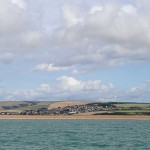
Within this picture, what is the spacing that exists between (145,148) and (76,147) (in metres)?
10.9

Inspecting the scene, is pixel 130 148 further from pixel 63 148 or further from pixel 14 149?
pixel 14 149

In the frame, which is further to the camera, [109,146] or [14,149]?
[109,146]

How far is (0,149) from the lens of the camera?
72812mm

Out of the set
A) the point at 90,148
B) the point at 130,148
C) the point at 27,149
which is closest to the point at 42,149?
the point at 27,149

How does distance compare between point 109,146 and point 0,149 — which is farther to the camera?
point 109,146

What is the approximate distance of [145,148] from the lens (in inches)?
2955

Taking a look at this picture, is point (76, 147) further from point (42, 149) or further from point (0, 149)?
point (0, 149)

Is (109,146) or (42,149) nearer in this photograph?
(42,149)

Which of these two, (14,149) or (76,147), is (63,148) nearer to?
(76,147)

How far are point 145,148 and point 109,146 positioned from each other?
21.5ft

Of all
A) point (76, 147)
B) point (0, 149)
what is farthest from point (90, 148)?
point (0, 149)

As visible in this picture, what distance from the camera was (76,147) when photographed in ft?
249

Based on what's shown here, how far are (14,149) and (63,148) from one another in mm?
7846

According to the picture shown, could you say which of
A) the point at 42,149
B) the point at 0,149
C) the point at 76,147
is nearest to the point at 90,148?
the point at 76,147
